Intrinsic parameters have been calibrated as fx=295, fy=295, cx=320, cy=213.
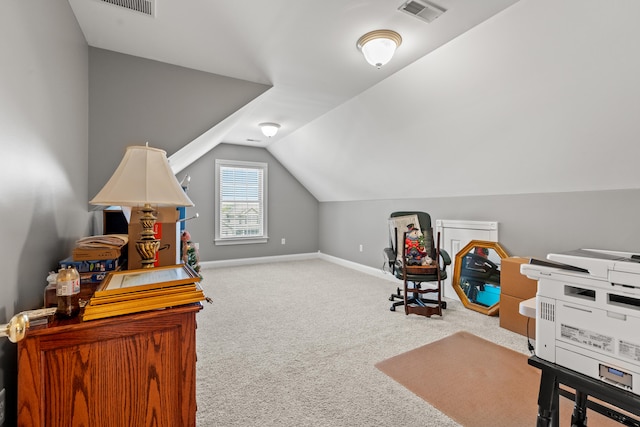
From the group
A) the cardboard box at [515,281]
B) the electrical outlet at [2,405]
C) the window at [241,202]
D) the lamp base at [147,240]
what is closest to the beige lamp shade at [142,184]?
the lamp base at [147,240]

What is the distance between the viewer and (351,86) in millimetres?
2998

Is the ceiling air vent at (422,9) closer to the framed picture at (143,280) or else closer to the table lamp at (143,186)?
the table lamp at (143,186)

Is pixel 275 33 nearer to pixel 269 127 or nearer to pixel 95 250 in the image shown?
pixel 95 250

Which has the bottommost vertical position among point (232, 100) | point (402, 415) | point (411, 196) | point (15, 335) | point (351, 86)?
point (402, 415)

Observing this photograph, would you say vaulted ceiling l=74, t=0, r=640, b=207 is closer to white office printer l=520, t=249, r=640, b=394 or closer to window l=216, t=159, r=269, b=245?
white office printer l=520, t=249, r=640, b=394

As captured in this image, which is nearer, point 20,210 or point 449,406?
point 20,210

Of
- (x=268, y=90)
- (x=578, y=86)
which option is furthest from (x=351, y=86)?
(x=578, y=86)

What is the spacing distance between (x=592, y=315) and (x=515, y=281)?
1.96m

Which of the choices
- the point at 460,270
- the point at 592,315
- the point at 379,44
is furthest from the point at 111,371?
the point at 460,270

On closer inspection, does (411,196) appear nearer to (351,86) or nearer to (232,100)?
(351,86)

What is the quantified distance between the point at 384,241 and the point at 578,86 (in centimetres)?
313

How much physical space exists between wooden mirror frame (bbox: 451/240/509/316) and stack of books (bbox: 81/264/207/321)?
119 inches

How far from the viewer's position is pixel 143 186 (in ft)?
4.06

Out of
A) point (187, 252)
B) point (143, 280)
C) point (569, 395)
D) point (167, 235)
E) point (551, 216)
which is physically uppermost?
point (551, 216)
